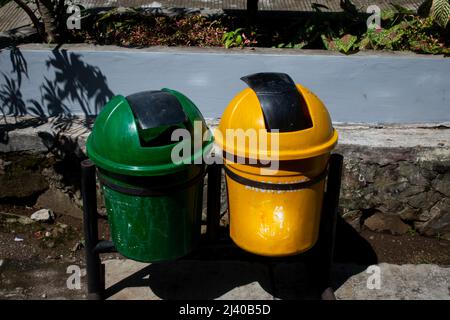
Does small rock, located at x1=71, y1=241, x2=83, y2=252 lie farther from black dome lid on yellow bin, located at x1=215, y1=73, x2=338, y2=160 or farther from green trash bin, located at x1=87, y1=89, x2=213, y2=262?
black dome lid on yellow bin, located at x1=215, y1=73, x2=338, y2=160

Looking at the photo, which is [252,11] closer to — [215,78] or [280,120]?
[215,78]

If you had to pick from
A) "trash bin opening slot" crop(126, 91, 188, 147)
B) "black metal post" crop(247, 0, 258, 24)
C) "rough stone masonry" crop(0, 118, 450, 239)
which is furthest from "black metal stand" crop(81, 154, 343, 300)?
"black metal post" crop(247, 0, 258, 24)

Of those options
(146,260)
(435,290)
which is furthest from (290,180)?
(435,290)

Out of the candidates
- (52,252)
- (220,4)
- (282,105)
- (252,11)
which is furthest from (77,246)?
(220,4)

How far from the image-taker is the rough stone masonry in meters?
4.50

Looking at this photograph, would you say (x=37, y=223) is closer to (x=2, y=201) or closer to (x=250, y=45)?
(x=2, y=201)

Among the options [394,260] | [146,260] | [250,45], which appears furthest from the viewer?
[250,45]

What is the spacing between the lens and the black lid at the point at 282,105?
122 inches

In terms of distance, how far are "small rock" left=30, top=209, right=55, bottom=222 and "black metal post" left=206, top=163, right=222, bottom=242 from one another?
1827 mm

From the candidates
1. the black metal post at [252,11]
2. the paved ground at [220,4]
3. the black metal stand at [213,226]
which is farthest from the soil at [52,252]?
the paved ground at [220,4]

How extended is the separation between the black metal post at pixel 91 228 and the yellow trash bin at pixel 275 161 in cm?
94

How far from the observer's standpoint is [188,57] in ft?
15.5
